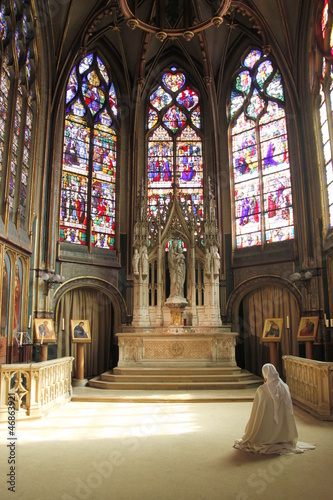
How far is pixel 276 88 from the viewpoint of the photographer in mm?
17859

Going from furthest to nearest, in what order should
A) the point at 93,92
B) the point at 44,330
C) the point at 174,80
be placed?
the point at 174,80
the point at 93,92
the point at 44,330

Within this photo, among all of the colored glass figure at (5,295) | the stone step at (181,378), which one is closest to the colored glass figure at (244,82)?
the stone step at (181,378)

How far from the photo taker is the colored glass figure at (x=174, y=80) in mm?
20141

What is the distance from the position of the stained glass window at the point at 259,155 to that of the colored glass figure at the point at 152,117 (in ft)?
10.9

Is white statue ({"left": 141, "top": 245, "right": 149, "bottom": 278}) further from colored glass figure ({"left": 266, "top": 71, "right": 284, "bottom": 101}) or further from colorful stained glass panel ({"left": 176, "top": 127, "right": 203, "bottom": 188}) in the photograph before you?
colored glass figure ({"left": 266, "top": 71, "right": 284, "bottom": 101})

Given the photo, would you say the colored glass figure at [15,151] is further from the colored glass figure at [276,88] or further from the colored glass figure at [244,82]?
the colored glass figure at [276,88]

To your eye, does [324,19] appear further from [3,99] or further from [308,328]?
[3,99]

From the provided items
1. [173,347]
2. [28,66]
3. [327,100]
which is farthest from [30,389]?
[327,100]

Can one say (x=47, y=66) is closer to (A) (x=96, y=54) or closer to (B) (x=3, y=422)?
(A) (x=96, y=54)

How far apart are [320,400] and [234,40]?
15.4 m

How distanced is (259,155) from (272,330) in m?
7.28

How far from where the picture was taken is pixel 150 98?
65.6ft

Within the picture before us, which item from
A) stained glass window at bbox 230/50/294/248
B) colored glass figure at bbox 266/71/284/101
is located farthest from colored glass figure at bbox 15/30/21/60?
colored glass figure at bbox 266/71/284/101

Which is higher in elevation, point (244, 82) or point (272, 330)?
point (244, 82)
